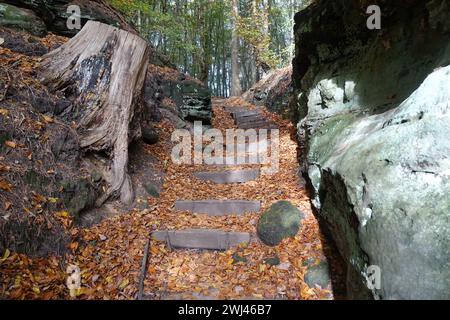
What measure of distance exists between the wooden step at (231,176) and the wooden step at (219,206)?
1.14 m

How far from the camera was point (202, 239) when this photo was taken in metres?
4.58

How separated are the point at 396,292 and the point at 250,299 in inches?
74.9

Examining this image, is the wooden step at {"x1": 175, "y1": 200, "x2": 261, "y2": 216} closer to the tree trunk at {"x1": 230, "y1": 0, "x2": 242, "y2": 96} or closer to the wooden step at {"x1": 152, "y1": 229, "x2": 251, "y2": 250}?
the wooden step at {"x1": 152, "y1": 229, "x2": 251, "y2": 250}

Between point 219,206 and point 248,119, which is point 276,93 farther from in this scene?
point 219,206

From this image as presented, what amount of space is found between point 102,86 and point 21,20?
122 inches

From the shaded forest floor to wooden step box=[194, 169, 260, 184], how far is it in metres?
0.99

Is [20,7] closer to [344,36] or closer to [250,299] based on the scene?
[344,36]

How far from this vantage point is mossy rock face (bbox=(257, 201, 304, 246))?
4480 millimetres

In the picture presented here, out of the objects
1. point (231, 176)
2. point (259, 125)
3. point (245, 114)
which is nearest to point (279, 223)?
point (231, 176)

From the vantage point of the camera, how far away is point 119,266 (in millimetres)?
3848

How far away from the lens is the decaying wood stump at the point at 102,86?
16.3ft

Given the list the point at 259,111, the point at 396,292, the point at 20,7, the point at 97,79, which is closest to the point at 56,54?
the point at 97,79
